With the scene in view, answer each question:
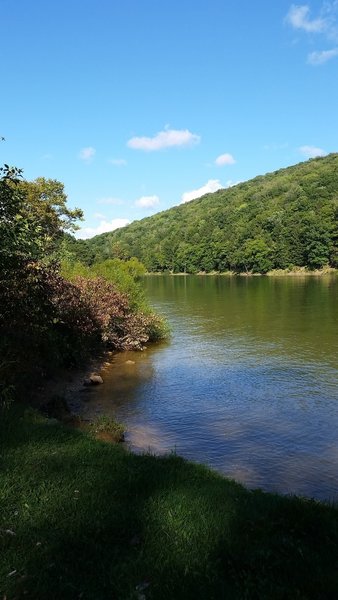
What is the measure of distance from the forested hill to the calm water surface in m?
88.8

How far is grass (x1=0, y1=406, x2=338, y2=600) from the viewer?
541 centimetres

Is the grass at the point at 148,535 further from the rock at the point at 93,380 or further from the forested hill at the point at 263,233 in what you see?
the forested hill at the point at 263,233

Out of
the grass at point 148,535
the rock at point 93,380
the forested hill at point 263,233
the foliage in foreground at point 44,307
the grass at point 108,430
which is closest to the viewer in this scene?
the grass at point 148,535

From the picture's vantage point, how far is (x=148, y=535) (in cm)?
645

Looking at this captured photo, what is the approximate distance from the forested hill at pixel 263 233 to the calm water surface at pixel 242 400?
8877 cm

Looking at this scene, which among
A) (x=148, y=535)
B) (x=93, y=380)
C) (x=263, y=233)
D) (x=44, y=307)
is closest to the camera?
(x=148, y=535)

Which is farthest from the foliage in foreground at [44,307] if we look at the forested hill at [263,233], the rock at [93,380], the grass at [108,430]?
the forested hill at [263,233]

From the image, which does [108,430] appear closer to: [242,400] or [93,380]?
[242,400]

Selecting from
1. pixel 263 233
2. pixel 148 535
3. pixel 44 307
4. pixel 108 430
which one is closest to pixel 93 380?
pixel 44 307

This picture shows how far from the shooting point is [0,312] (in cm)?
1577

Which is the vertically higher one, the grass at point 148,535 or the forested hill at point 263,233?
the forested hill at point 263,233

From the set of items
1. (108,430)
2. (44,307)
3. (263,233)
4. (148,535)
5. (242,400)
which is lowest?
(242,400)

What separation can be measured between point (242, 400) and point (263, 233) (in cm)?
12560

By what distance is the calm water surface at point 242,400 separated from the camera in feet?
46.6
